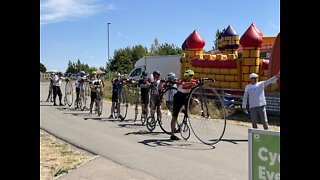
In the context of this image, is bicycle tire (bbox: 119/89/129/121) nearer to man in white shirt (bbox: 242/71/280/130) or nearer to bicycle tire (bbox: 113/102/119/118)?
bicycle tire (bbox: 113/102/119/118)

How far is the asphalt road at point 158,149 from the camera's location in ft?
24.2

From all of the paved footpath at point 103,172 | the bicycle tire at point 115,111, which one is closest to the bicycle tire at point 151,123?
the bicycle tire at point 115,111

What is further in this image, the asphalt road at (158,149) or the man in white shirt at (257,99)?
the man in white shirt at (257,99)

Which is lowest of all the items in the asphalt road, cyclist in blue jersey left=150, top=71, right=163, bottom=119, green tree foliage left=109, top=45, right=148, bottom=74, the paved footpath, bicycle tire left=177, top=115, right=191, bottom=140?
the paved footpath

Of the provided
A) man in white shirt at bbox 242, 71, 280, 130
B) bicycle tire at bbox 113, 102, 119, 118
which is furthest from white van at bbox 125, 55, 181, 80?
man in white shirt at bbox 242, 71, 280, 130

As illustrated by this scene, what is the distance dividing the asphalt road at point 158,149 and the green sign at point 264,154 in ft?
11.5

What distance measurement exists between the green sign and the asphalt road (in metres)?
3.50

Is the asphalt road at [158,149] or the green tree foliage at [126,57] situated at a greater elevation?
Result: the green tree foliage at [126,57]

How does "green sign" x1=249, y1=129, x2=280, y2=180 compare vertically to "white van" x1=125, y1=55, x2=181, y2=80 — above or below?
below

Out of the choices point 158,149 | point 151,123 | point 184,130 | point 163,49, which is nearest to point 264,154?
point 158,149

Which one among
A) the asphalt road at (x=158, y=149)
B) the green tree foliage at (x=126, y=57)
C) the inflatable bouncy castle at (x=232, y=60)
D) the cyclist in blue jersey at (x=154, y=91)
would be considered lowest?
the asphalt road at (x=158, y=149)

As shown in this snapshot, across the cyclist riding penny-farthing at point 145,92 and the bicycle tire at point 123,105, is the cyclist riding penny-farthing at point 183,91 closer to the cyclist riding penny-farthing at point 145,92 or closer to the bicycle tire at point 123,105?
the cyclist riding penny-farthing at point 145,92

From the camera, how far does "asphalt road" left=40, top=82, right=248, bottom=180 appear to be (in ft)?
24.2
